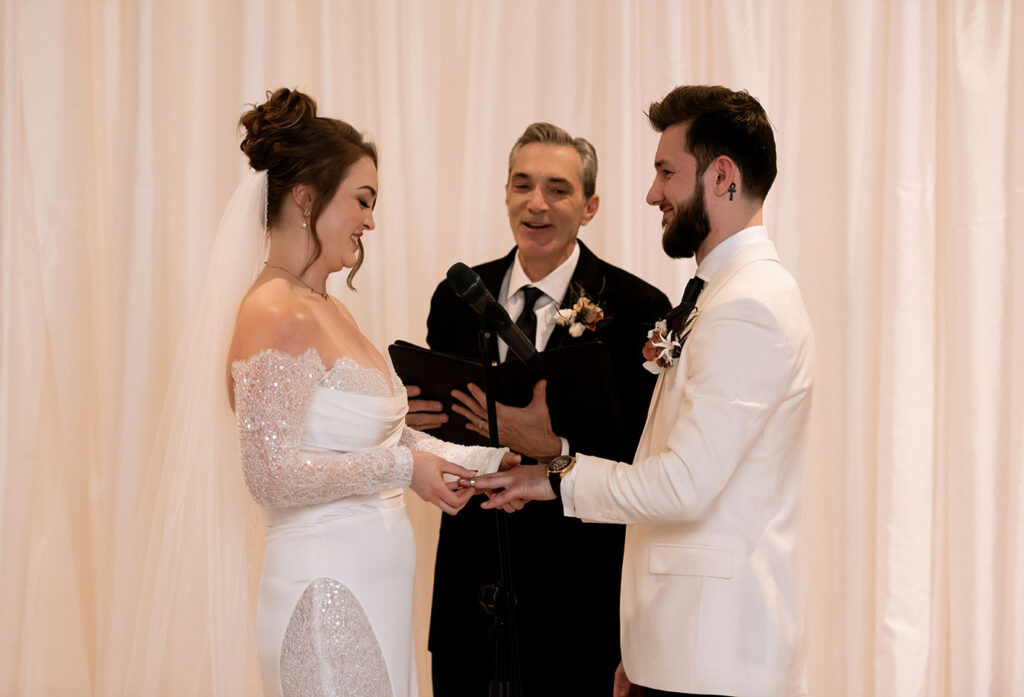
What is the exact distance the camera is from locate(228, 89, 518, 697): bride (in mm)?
2192

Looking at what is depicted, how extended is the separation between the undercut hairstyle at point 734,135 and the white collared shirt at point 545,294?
91cm

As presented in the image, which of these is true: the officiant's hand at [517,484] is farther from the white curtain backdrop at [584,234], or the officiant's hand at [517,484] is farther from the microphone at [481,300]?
the white curtain backdrop at [584,234]

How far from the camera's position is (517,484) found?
2443 mm

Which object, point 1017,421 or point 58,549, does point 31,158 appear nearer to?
point 58,549

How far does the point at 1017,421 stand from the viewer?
387 cm

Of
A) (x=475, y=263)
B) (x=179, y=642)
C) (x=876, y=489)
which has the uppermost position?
(x=475, y=263)

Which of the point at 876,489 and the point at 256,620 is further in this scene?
the point at 876,489

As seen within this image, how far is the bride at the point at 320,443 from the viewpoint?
2.19 metres

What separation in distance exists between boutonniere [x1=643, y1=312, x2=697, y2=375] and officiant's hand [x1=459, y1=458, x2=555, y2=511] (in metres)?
0.37

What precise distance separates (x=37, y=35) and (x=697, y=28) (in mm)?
2532

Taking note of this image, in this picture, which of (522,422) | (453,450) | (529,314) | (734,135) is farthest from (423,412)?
(734,135)

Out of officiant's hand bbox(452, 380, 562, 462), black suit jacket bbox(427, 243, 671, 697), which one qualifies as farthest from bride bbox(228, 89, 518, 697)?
black suit jacket bbox(427, 243, 671, 697)

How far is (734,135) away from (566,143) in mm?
1062

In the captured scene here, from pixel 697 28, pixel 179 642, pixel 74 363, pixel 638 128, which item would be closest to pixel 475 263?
pixel 638 128
